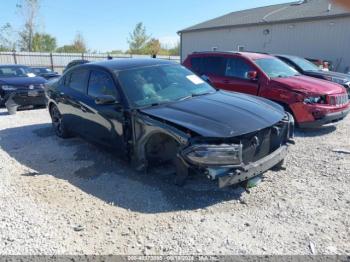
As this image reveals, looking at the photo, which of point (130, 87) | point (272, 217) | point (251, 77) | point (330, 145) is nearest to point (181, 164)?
point (272, 217)

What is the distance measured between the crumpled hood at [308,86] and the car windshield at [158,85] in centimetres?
233

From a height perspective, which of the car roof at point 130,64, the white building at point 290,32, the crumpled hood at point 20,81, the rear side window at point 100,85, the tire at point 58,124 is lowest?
the tire at point 58,124

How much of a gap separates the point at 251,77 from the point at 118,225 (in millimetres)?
4945

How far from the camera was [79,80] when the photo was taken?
5340 millimetres

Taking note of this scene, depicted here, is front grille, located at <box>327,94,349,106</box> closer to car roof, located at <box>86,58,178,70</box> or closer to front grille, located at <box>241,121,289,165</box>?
front grille, located at <box>241,121,289,165</box>

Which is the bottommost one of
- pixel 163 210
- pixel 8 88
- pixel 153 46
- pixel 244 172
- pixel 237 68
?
pixel 163 210

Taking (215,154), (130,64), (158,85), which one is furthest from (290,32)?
(215,154)

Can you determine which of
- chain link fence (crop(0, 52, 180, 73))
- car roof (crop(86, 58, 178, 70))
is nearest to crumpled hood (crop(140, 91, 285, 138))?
car roof (crop(86, 58, 178, 70))

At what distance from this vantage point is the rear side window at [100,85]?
435 cm

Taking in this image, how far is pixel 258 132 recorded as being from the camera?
136 inches

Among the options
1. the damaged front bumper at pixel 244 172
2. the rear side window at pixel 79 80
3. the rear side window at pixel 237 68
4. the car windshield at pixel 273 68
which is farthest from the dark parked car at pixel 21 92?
the damaged front bumper at pixel 244 172

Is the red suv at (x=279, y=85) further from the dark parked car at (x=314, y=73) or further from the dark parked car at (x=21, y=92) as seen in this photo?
the dark parked car at (x=21, y=92)

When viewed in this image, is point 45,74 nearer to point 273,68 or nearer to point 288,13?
point 273,68

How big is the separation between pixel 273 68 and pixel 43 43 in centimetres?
4233
